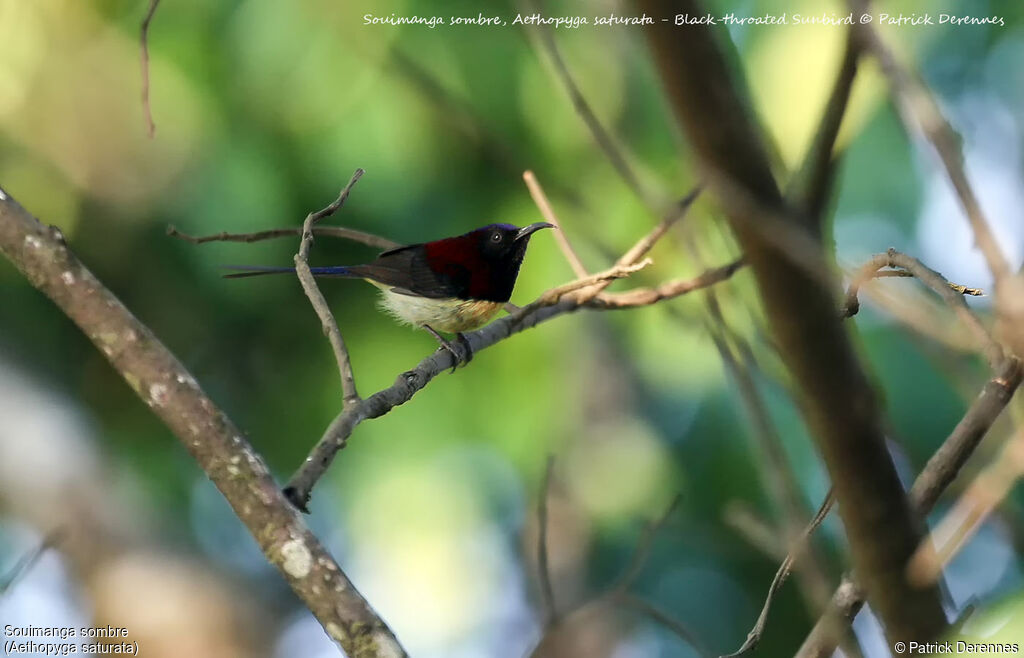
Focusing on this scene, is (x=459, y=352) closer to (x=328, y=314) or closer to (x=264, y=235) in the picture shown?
(x=264, y=235)

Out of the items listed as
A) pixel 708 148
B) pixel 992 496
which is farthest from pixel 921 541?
pixel 708 148

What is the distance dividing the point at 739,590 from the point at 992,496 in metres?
6.90

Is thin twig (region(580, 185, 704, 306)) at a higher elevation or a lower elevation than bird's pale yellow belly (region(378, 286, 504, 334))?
lower

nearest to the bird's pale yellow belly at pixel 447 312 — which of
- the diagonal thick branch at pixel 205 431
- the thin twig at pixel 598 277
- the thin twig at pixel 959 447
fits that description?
the thin twig at pixel 598 277

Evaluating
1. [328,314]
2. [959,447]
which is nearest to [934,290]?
[959,447]

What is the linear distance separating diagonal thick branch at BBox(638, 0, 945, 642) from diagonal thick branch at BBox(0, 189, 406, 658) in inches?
31.6

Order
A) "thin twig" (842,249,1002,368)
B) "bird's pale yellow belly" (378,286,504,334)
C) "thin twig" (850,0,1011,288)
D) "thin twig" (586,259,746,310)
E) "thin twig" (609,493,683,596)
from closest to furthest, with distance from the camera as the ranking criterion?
"thin twig" (850,0,1011,288) → "thin twig" (842,249,1002,368) → "thin twig" (609,493,683,596) → "thin twig" (586,259,746,310) → "bird's pale yellow belly" (378,286,504,334)

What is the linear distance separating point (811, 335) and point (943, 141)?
323mm

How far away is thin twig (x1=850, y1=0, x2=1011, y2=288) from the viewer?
78 cm

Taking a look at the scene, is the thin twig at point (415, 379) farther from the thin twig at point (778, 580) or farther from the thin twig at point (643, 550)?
the thin twig at point (643, 550)

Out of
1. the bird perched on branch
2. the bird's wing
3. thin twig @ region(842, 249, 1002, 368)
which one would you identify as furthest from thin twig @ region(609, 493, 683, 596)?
the bird's wing

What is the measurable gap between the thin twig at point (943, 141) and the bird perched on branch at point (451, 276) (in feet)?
10.6

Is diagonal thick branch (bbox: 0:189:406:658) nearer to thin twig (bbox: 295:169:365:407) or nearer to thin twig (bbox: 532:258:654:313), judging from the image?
thin twig (bbox: 295:169:365:407)

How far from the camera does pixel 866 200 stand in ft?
21.7
